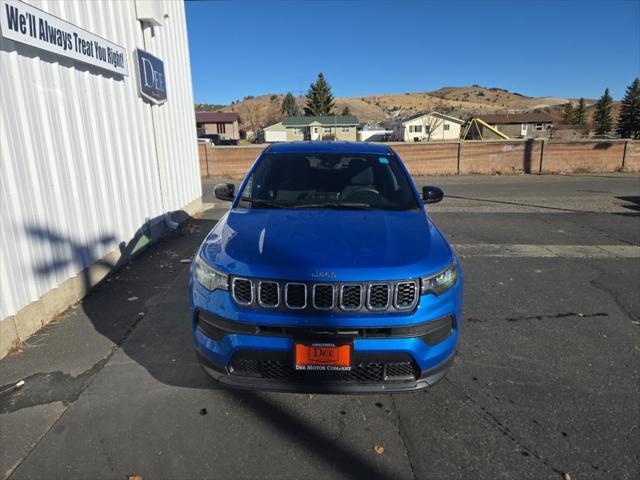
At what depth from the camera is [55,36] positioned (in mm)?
4258

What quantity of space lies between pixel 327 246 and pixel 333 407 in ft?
3.80

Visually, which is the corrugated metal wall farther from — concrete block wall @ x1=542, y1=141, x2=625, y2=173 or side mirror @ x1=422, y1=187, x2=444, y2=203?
concrete block wall @ x1=542, y1=141, x2=625, y2=173

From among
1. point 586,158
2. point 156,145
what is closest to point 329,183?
point 156,145

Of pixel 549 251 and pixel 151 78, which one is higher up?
pixel 151 78

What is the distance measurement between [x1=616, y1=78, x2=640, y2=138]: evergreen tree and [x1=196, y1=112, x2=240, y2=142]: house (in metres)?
60.5

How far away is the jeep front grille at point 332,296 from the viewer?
2291 millimetres

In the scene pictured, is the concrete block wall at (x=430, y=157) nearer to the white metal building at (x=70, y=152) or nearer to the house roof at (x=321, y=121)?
the white metal building at (x=70, y=152)

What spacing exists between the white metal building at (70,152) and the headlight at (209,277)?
6.67 ft

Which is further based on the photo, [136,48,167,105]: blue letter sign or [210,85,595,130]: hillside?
[210,85,595,130]: hillside

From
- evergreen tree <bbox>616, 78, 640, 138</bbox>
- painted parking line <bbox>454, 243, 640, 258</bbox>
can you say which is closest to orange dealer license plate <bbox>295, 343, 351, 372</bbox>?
painted parking line <bbox>454, 243, 640, 258</bbox>

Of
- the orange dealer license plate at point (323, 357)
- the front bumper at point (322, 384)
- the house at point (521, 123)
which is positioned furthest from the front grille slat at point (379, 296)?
the house at point (521, 123)

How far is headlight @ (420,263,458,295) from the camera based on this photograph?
2371 mm

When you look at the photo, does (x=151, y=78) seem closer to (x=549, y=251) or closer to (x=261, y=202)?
(x=261, y=202)

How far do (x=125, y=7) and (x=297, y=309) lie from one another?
20.1 ft
